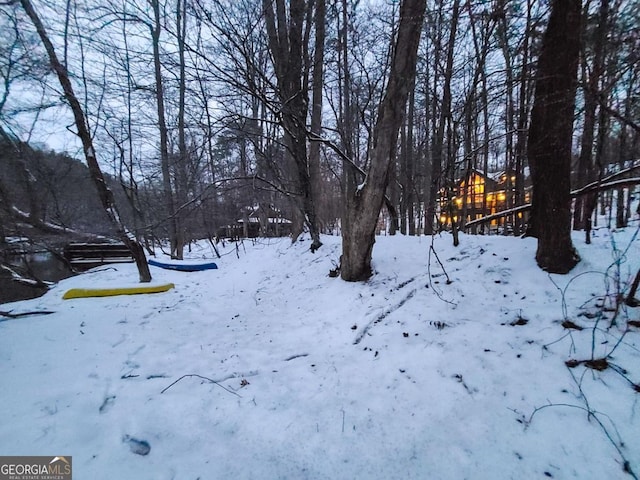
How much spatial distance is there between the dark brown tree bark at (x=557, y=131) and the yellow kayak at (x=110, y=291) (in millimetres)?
6413

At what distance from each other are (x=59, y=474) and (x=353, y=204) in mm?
3975

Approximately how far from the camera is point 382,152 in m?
4.00

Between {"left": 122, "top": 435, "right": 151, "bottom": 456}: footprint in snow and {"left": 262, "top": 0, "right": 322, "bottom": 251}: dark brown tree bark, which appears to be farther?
{"left": 262, "top": 0, "right": 322, "bottom": 251}: dark brown tree bark

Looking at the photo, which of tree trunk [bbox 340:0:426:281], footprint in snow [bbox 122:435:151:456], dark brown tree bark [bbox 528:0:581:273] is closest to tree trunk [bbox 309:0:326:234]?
tree trunk [bbox 340:0:426:281]

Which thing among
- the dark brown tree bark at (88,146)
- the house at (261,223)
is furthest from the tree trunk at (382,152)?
the house at (261,223)

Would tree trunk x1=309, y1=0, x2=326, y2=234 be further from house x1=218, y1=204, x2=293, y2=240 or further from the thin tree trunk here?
the thin tree trunk

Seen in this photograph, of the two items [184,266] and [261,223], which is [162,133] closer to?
[184,266]

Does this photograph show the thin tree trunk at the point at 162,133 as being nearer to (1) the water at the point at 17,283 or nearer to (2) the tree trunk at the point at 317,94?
(1) the water at the point at 17,283

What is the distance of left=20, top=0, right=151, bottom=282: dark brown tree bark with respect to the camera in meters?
4.88

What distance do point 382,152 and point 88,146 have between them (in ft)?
19.6

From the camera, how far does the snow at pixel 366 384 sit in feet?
5.38

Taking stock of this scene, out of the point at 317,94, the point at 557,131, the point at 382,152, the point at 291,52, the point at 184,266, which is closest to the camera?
the point at 557,131

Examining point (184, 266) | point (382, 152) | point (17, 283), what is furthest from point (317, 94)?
point (17, 283)

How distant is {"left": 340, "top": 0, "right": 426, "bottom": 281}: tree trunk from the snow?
661mm
